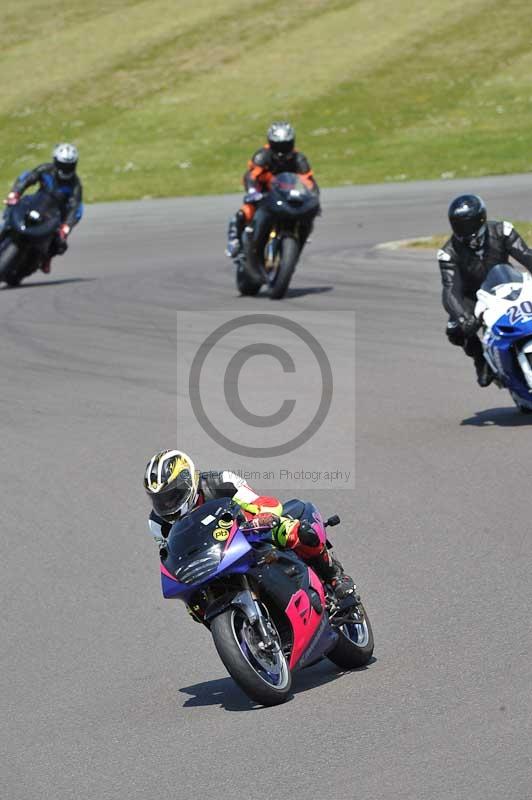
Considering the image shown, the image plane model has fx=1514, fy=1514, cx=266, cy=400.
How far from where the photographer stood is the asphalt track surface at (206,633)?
211 inches

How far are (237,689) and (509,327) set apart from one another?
4.88 meters

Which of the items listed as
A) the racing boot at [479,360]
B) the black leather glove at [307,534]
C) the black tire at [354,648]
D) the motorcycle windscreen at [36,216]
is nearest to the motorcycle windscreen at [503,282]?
the racing boot at [479,360]

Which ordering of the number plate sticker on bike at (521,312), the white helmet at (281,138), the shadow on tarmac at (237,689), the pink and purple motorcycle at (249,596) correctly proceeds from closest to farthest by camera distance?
the pink and purple motorcycle at (249,596), the shadow on tarmac at (237,689), the number plate sticker on bike at (521,312), the white helmet at (281,138)

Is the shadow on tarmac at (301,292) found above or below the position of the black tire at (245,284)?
below

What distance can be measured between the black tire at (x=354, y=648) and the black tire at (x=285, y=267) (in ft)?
36.8

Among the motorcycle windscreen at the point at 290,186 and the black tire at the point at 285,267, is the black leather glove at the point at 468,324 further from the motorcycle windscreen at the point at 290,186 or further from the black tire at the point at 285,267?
the motorcycle windscreen at the point at 290,186

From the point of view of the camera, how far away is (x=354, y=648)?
255 inches

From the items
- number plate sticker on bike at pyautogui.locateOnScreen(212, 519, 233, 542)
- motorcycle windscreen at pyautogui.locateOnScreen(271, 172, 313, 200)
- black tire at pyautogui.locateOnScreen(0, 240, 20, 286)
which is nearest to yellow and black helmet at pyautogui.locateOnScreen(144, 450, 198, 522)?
number plate sticker on bike at pyautogui.locateOnScreen(212, 519, 233, 542)

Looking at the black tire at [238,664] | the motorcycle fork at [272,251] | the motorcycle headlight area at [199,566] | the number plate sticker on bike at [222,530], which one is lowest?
the motorcycle fork at [272,251]

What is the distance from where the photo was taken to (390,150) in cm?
3669

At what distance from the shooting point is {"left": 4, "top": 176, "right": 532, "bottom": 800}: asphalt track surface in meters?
5.37

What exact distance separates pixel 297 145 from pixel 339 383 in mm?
26011

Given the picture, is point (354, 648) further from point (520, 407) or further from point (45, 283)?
point (45, 283)

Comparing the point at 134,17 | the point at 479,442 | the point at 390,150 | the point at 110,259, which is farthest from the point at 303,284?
the point at 134,17
